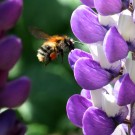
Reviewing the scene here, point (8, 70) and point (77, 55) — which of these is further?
point (77, 55)

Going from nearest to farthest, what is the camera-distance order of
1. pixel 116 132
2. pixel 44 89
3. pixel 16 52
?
pixel 16 52 → pixel 116 132 → pixel 44 89

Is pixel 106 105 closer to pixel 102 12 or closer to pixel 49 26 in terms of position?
pixel 102 12

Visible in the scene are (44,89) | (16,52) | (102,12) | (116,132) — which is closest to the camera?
(16,52)

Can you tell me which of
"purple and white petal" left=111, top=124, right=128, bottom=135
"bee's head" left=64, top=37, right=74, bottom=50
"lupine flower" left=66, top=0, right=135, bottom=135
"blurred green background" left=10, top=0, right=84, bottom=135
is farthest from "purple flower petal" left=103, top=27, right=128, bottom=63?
"blurred green background" left=10, top=0, right=84, bottom=135

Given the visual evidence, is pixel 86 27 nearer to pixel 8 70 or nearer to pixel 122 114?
pixel 122 114

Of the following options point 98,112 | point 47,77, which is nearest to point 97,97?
point 98,112

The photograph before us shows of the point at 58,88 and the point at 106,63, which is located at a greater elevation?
the point at 106,63

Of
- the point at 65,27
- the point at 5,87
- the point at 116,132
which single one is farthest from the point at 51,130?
the point at 5,87
